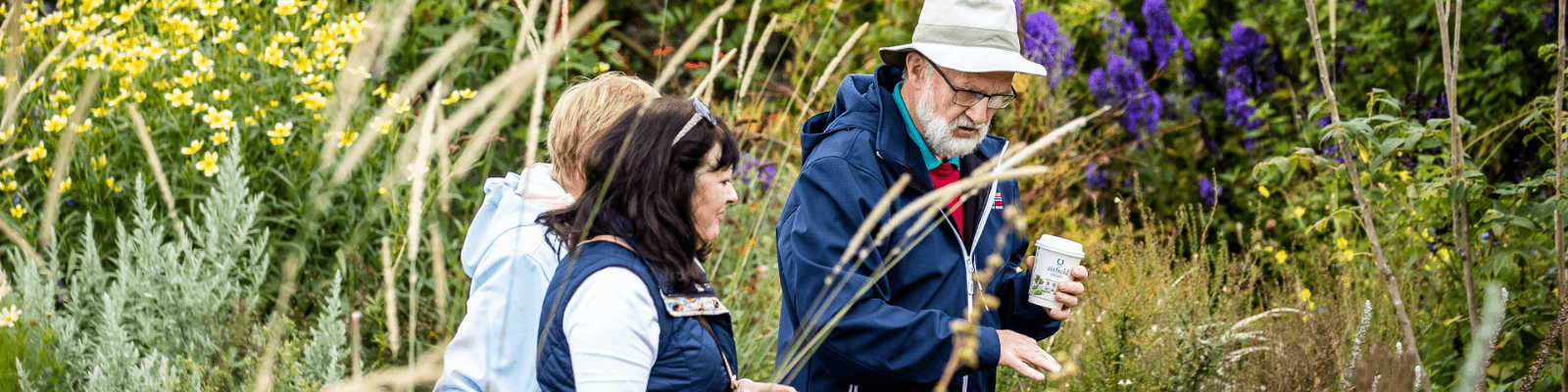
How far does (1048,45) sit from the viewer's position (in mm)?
4602

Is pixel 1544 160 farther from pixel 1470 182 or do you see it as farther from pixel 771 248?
pixel 771 248

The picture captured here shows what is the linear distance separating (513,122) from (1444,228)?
11.7 ft

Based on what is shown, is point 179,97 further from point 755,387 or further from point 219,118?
point 755,387

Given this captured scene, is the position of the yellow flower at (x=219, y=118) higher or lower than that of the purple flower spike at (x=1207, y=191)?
higher

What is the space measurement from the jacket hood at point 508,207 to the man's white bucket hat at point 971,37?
2.46ft

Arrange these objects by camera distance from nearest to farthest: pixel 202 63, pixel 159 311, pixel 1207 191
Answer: pixel 159 311 < pixel 202 63 < pixel 1207 191

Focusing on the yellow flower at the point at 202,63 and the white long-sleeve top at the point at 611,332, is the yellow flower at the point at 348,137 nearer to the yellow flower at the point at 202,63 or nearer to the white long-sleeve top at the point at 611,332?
the yellow flower at the point at 202,63

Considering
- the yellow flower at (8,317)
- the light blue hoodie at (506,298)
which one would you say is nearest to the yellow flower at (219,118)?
the yellow flower at (8,317)

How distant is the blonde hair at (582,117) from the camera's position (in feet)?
5.94

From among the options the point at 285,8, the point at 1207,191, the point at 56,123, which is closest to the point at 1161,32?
the point at 1207,191

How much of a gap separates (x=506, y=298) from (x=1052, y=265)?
3.13ft

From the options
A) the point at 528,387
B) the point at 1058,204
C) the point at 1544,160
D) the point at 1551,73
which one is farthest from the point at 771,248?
the point at 1551,73

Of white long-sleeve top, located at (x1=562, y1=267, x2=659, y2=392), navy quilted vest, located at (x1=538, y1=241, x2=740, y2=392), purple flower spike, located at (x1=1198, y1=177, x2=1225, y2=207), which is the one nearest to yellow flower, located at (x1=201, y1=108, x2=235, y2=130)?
navy quilted vest, located at (x1=538, y1=241, x2=740, y2=392)

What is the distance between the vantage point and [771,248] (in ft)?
13.0
